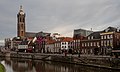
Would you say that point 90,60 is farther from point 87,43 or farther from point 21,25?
point 21,25

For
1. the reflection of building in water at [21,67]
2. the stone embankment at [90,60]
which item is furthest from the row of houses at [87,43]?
the reflection of building in water at [21,67]

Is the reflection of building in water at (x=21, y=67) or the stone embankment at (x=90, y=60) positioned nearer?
the stone embankment at (x=90, y=60)

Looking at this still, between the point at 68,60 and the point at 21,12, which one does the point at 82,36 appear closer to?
the point at 68,60

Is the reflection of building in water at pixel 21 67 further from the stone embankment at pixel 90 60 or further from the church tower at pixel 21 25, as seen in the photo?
the church tower at pixel 21 25

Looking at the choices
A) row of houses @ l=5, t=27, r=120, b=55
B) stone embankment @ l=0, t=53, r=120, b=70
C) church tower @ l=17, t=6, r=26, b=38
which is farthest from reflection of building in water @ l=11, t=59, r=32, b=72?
church tower @ l=17, t=6, r=26, b=38

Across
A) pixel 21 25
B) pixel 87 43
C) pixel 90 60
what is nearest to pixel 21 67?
pixel 90 60

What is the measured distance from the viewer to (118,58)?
53062mm

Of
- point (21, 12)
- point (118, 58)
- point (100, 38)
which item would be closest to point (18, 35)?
point (21, 12)

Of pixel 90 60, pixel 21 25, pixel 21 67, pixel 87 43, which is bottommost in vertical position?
pixel 21 67

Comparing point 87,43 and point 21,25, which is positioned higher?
point 21,25

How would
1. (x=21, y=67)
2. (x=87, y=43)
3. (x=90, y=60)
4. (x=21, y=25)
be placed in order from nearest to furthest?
1. (x=90, y=60)
2. (x=21, y=67)
3. (x=87, y=43)
4. (x=21, y=25)

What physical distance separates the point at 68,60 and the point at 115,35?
55.7ft

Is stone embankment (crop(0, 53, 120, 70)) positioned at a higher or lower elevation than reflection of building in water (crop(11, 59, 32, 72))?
higher

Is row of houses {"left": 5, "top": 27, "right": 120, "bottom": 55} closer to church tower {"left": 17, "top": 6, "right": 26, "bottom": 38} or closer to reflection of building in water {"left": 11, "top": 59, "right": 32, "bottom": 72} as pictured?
reflection of building in water {"left": 11, "top": 59, "right": 32, "bottom": 72}
